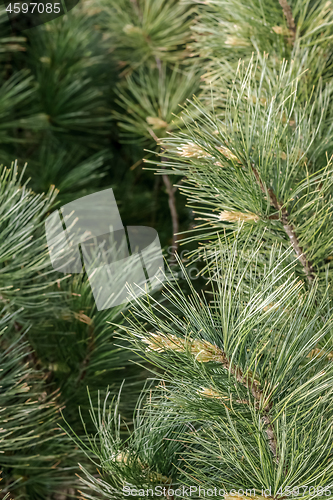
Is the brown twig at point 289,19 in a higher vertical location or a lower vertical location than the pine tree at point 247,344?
higher

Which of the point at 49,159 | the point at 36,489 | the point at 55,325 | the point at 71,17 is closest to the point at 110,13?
the point at 71,17

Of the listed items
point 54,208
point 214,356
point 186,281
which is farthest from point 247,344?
point 54,208

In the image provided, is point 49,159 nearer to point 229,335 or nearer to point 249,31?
point 249,31

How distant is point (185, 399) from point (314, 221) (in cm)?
12

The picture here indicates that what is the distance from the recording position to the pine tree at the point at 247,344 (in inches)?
7.2

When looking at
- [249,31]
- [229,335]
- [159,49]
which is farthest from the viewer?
[159,49]

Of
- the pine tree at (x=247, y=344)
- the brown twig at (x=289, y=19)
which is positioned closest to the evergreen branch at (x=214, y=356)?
the pine tree at (x=247, y=344)

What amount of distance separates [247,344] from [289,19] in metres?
0.25

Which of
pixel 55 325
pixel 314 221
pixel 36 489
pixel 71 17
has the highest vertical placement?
pixel 71 17

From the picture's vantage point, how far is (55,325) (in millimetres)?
347

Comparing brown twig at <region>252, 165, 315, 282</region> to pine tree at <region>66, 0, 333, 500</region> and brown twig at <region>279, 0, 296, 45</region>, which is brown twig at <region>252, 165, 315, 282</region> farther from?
brown twig at <region>279, 0, 296, 45</region>

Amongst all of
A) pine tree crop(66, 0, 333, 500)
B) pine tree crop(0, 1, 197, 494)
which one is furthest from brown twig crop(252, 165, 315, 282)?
pine tree crop(0, 1, 197, 494)

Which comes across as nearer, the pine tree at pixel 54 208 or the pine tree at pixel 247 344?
the pine tree at pixel 247 344

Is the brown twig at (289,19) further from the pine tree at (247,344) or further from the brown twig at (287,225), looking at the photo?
the brown twig at (287,225)
